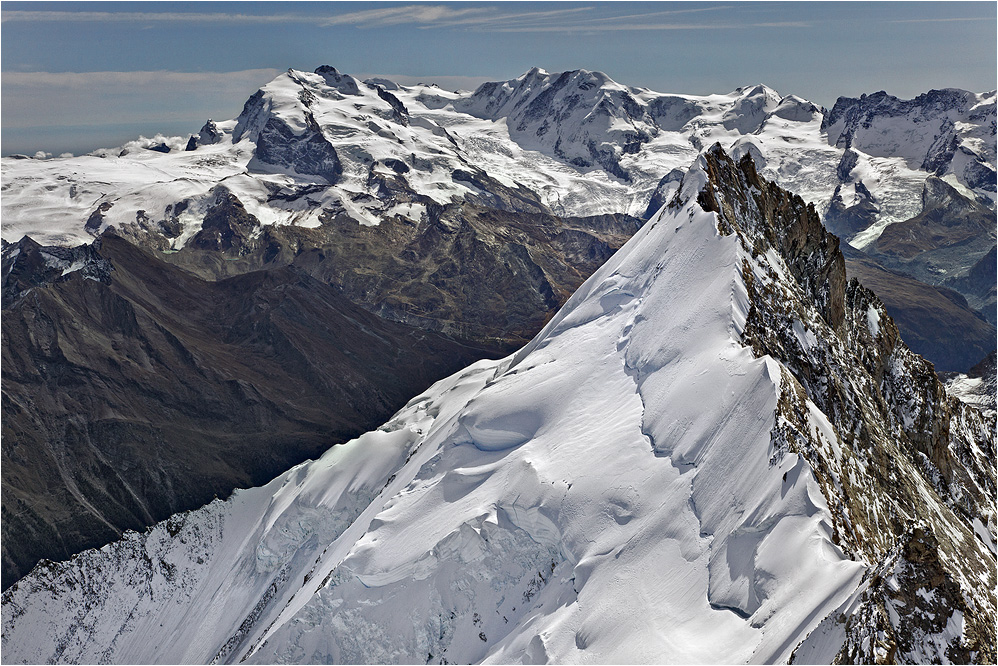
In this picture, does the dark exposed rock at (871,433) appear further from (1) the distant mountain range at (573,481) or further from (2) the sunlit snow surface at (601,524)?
(2) the sunlit snow surface at (601,524)

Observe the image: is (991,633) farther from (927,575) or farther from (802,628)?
(802,628)

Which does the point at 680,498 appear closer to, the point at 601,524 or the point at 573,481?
the point at 601,524

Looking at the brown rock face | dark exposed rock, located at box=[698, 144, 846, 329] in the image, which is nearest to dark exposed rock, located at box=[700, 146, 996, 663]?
dark exposed rock, located at box=[698, 144, 846, 329]

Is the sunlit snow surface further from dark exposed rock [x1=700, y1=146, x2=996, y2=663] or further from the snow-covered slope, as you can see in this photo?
dark exposed rock [x1=700, y1=146, x2=996, y2=663]

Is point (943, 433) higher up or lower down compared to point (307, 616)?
higher up

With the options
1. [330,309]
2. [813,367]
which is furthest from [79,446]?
[813,367]

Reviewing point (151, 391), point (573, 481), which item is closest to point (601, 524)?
point (573, 481)
